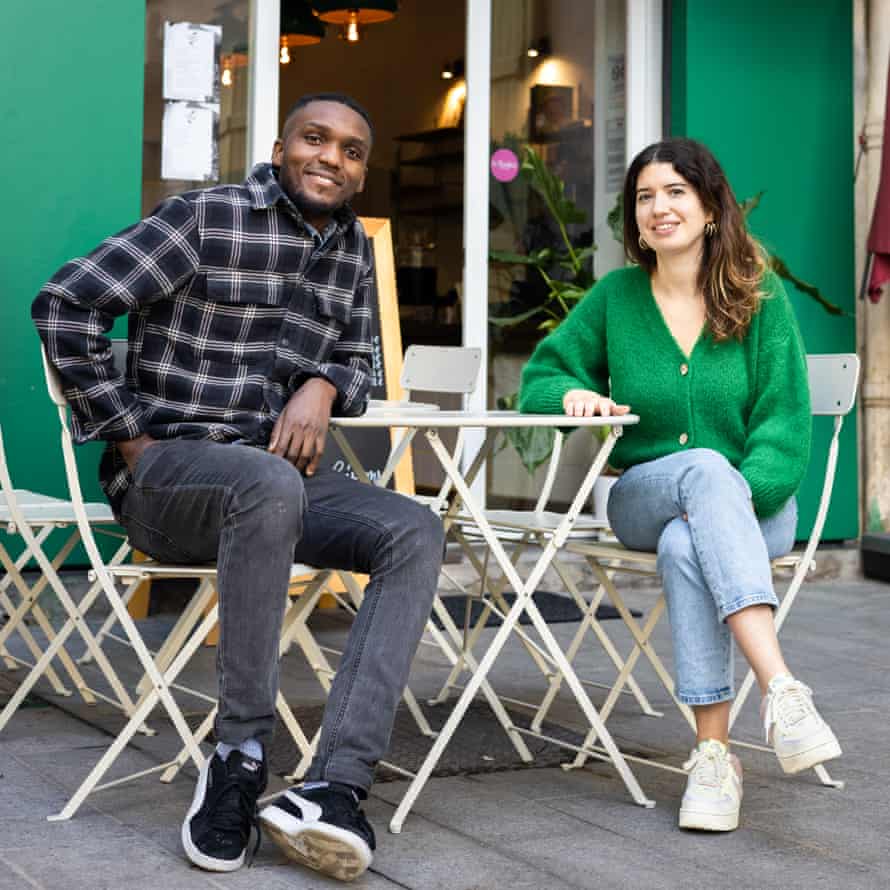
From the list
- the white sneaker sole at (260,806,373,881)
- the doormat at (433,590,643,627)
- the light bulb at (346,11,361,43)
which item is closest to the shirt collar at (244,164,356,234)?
the white sneaker sole at (260,806,373,881)

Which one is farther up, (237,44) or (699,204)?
(237,44)

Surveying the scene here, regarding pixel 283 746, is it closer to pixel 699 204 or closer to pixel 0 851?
pixel 0 851

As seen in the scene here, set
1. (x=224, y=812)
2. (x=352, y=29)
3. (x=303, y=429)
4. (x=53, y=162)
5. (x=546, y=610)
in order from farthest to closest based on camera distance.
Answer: (x=352, y=29) < (x=546, y=610) < (x=53, y=162) < (x=303, y=429) < (x=224, y=812)

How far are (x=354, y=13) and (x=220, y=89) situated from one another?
1.59 meters

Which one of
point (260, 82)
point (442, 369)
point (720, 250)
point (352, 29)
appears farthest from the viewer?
point (352, 29)

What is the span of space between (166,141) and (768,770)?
3.42 m

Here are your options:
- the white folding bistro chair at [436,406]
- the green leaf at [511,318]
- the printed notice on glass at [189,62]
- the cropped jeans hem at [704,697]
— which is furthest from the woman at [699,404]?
the green leaf at [511,318]

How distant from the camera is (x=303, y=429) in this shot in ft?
10.1

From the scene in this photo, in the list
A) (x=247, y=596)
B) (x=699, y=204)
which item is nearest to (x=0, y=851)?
(x=247, y=596)

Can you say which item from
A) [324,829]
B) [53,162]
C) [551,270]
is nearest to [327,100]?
[324,829]

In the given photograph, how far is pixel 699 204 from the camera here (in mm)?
3467

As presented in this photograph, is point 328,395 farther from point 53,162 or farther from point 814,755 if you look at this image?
point 53,162

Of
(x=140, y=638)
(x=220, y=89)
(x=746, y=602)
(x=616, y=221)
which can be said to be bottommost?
(x=140, y=638)

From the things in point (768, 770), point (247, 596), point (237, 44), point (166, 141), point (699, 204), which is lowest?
point (768, 770)
